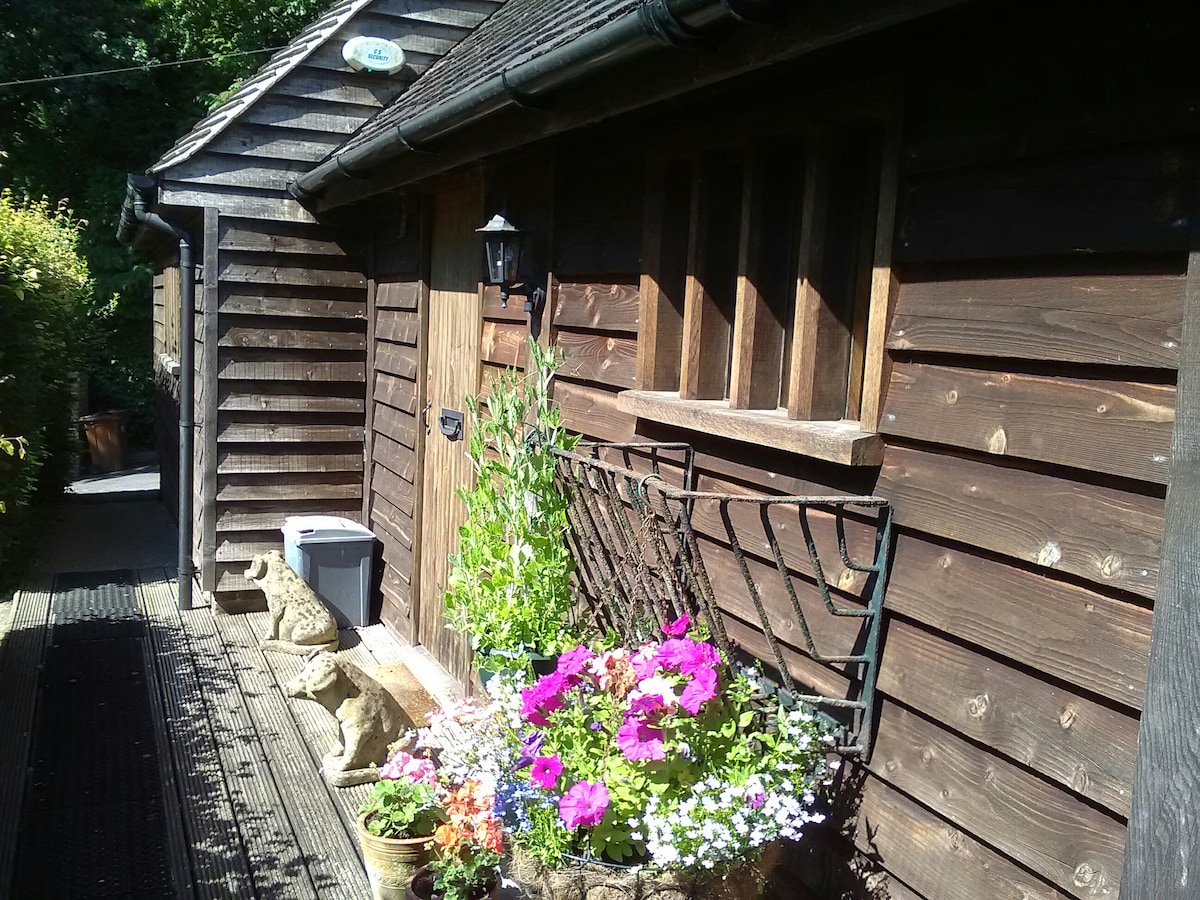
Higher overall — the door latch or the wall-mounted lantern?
the wall-mounted lantern

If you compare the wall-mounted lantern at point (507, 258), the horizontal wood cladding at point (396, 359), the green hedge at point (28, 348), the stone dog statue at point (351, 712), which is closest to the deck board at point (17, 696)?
the green hedge at point (28, 348)

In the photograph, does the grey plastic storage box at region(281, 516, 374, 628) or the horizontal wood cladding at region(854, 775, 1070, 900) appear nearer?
the horizontal wood cladding at region(854, 775, 1070, 900)

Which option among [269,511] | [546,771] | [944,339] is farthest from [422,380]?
[944,339]

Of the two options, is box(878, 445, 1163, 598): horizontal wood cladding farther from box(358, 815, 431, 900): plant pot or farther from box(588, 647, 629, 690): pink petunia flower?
box(358, 815, 431, 900): plant pot

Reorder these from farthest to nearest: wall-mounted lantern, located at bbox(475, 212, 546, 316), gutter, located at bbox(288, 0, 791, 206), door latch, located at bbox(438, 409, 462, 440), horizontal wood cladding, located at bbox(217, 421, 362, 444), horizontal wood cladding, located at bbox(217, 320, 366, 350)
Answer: horizontal wood cladding, located at bbox(217, 421, 362, 444), horizontal wood cladding, located at bbox(217, 320, 366, 350), door latch, located at bbox(438, 409, 462, 440), wall-mounted lantern, located at bbox(475, 212, 546, 316), gutter, located at bbox(288, 0, 791, 206)

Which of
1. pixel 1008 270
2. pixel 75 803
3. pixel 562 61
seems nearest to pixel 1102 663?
pixel 1008 270

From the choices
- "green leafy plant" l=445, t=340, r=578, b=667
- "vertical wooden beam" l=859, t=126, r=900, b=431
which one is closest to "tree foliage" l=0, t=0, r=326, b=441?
"green leafy plant" l=445, t=340, r=578, b=667

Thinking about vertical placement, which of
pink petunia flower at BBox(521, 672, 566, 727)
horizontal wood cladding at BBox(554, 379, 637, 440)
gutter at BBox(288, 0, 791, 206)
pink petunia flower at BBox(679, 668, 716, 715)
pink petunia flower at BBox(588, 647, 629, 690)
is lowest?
pink petunia flower at BBox(521, 672, 566, 727)

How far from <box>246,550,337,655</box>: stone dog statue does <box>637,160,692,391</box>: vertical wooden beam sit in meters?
3.65

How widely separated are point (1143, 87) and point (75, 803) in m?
4.45

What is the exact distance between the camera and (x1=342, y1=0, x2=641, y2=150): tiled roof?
3.30m

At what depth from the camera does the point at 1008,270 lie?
6.49ft

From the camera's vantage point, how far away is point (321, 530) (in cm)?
678

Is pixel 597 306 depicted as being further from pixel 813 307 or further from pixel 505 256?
pixel 813 307
